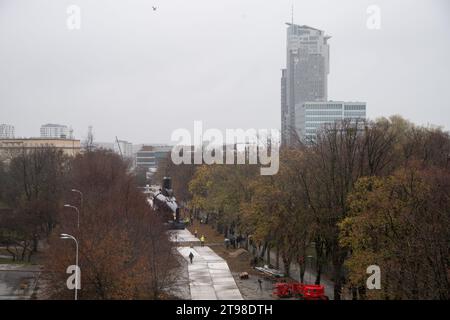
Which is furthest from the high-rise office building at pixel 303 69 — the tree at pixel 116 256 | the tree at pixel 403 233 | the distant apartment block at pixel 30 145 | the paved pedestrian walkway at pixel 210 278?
the tree at pixel 403 233

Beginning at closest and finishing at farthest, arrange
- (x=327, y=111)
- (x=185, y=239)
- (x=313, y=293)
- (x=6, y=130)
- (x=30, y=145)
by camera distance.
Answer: (x=313, y=293) < (x=185, y=239) < (x=30, y=145) < (x=327, y=111) < (x=6, y=130)

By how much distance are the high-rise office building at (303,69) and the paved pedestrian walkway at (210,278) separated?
10344 centimetres

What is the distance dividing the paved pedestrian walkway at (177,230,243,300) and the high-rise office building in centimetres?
10344

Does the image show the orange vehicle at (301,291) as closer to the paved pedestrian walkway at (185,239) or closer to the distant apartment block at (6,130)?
the paved pedestrian walkway at (185,239)

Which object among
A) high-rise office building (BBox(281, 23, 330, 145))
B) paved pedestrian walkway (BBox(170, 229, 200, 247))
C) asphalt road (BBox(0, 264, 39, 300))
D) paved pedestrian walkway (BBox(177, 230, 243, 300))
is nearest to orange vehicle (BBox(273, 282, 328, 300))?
paved pedestrian walkway (BBox(177, 230, 243, 300))

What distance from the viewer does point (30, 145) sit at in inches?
3199

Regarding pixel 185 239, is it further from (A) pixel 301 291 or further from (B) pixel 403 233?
(B) pixel 403 233

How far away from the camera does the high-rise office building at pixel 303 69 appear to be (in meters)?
141

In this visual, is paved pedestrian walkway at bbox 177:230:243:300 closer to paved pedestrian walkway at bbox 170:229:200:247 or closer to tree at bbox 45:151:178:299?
paved pedestrian walkway at bbox 170:229:200:247

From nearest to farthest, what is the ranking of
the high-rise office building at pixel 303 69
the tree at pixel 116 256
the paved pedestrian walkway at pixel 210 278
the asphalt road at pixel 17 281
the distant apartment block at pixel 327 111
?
the tree at pixel 116 256
the paved pedestrian walkway at pixel 210 278
the asphalt road at pixel 17 281
the distant apartment block at pixel 327 111
the high-rise office building at pixel 303 69

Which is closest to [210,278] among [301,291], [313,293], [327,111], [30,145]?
[301,291]

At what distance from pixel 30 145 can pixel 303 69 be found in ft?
260

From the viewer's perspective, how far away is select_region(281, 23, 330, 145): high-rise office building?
14100 cm
